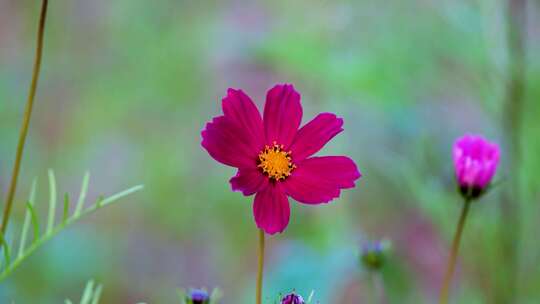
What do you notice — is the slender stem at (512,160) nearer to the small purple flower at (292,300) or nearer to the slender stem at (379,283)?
the slender stem at (379,283)

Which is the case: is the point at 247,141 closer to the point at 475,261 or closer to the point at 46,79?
the point at 475,261

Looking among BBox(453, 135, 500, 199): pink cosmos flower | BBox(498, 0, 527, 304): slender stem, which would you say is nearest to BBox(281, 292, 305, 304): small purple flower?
BBox(453, 135, 500, 199): pink cosmos flower

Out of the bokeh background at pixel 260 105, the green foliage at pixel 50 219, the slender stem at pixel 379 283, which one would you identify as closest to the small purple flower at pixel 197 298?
the green foliage at pixel 50 219

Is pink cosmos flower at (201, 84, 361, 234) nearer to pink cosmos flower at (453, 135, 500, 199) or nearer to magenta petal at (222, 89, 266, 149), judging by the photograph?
magenta petal at (222, 89, 266, 149)

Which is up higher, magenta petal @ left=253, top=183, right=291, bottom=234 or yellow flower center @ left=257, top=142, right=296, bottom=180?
yellow flower center @ left=257, top=142, right=296, bottom=180

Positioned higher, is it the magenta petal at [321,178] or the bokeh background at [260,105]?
the bokeh background at [260,105]

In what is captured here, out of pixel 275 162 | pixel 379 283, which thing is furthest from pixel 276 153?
pixel 379 283

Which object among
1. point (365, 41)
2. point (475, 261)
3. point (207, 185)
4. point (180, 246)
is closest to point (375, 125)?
point (365, 41)

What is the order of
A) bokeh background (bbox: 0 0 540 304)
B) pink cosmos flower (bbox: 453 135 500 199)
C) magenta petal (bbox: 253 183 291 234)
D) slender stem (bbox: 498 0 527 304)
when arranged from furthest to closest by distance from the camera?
1. bokeh background (bbox: 0 0 540 304)
2. slender stem (bbox: 498 0 527 304)
3. pink cosmos flower (bbox: 453 135 500 199)
4. magenta petal (bbox: 253 183 291 234)

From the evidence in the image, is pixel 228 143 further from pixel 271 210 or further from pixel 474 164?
pixel 474 164
